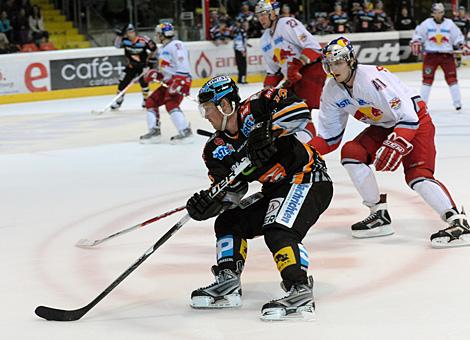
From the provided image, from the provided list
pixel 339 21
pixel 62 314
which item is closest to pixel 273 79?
pixel 62 314

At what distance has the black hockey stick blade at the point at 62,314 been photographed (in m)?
3.36

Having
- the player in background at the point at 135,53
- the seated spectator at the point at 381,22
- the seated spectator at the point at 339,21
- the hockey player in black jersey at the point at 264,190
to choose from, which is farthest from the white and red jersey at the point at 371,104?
the seated spectator at the point at 381,22

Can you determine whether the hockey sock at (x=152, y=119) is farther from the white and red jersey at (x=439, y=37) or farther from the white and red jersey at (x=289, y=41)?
the white and red jersey at (x=439, y=37)

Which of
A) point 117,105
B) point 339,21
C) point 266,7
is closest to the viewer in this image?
point 266,7

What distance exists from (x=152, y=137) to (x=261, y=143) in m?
5.30

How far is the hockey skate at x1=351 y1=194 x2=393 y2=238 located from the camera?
4.54 metres

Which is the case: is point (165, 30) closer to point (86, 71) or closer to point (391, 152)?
point (86, 71)

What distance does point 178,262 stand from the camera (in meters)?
4.24

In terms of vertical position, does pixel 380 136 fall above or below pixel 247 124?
below

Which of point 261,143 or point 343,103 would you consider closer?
point 261,143

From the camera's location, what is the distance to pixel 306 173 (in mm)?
3529

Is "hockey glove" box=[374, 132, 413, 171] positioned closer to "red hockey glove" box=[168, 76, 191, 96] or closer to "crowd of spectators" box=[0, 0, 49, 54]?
"red hockey glove" box=[168, 76, 191, 96]

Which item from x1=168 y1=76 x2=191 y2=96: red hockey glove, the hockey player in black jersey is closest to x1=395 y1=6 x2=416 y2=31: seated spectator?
x1=168 y1=76 x2=191 y2=96: red hockey glove

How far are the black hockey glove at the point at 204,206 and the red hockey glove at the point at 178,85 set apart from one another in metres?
5.02
